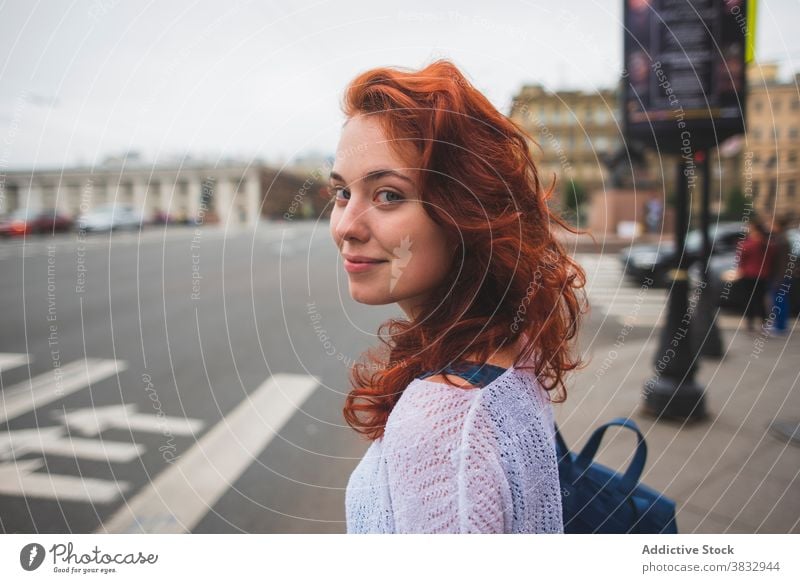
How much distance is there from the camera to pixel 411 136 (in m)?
1.04

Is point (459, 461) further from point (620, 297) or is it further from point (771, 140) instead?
point (620, 297)

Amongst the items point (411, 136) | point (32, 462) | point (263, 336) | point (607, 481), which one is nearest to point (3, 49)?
point (411, 136)

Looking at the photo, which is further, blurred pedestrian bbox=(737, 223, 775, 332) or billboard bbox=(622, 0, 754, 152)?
blurred pedestrian bbox=(737, 223, 775, 332)

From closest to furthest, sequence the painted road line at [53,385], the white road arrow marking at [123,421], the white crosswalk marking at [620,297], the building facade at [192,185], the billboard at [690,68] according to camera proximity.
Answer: the building facade at [192,185]
the billboard at [690,68]
the white road arrow marking at [123,421]
the painted road line at [53,385]
the white crosswalk marking at [620,297]

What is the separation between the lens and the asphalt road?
284cm

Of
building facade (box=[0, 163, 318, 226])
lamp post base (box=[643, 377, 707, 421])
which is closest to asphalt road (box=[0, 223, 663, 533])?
building facade (box=[0, 163, 318, 226])

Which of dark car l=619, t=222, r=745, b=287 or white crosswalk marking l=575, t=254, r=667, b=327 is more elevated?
dark car l=619, t=222, r=745, b=287

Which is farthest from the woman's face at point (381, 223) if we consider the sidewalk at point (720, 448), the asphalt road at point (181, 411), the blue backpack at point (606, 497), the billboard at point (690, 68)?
the billboard at point (690, 68)

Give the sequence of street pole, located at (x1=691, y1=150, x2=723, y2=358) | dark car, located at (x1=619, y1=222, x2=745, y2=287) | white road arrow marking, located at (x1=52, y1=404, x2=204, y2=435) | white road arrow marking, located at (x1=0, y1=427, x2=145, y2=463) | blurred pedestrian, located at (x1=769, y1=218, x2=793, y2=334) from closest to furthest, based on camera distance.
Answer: white road arrow marking, located at (x1=0, y1=427, x2=145, y2=463) → white road arrow marking, located at (x1=52, y1=404, x2=204, y2=435) → blurred pedestrian, located at (x1=769, y1=218, x2=793, y2=334) → street pole, located at (x1=691, y1=150, x2=723, y2=358) → dark car, located at (x1=619, y1=222, x2=745, y2=287)

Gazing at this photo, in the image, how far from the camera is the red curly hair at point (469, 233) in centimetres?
104

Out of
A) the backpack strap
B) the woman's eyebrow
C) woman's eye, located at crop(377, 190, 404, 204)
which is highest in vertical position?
the woman's eyebrow

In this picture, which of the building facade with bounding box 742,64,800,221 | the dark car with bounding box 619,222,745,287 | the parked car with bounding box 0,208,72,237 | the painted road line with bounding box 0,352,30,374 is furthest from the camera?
the parked car with bounding box 0,208,72,237
